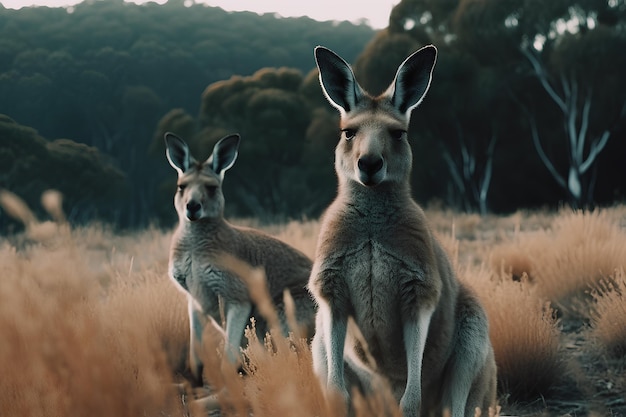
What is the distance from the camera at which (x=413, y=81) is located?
12.0 feet

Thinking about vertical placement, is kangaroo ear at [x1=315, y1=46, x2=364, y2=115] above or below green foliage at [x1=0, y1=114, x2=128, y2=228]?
above

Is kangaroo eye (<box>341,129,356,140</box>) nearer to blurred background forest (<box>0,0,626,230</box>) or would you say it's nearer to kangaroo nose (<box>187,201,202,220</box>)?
kangaroo nose (<box>187,201,202,220</box>)

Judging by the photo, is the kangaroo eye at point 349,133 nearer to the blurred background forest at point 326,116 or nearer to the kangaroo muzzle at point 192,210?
the kangaroo muzzle at point 192,210

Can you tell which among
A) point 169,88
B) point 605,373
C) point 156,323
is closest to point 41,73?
point 156,323

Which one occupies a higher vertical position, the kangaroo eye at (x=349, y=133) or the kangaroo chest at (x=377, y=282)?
the kangaroo eye at (x=349, y=133)

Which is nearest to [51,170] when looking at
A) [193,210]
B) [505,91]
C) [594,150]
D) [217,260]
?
[193,210]

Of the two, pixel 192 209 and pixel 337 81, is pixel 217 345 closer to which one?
pixel 192 209

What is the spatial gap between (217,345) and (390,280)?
331 centimetres

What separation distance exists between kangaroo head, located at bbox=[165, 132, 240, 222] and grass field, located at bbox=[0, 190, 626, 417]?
89 cm

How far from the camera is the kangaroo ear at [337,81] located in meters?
3.61

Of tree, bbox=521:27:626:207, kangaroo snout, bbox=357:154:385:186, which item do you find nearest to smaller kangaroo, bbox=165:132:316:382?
kangaroo snout, bbox=357:154:385:186

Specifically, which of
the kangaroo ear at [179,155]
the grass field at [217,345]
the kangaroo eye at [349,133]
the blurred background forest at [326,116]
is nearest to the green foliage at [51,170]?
the blurred background forest at [326,116]

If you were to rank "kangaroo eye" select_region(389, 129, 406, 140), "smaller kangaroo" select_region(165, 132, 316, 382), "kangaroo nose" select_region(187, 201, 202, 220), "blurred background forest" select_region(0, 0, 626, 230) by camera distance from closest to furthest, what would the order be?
"kangaroo eye" select_region(389, 129, 406, 140) → "smaller kangaroo" select_region(165, 132, 316, 382) → "kangaroo nose" select_region(187, 201, 202, 220) → "blurred background forest" select_region(0, 0, 626, 230)

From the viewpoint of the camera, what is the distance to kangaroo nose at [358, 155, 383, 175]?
3.34 meters
